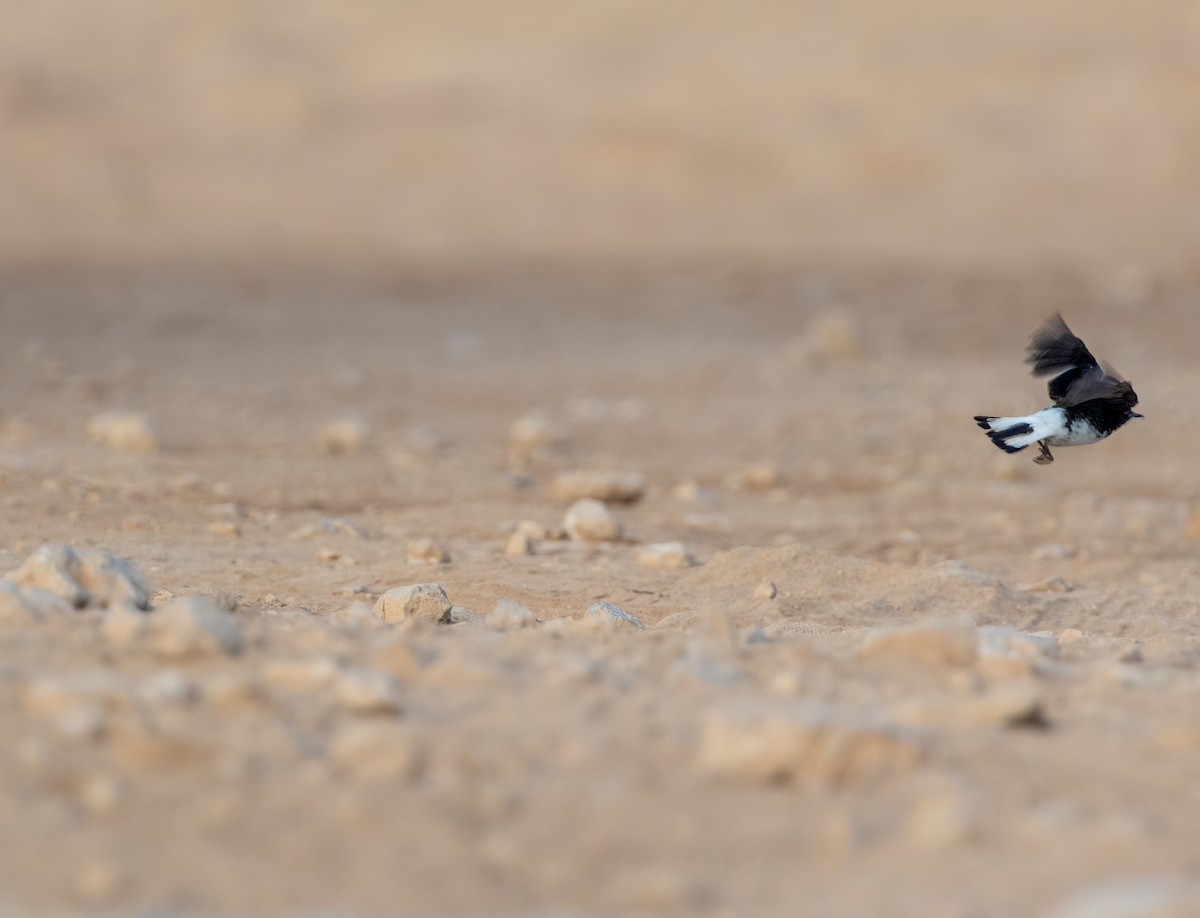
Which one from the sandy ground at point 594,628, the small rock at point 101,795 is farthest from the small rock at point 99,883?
the small rock at point 101,795

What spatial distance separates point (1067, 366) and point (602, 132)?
451 inches

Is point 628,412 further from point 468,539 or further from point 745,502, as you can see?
point 468,539

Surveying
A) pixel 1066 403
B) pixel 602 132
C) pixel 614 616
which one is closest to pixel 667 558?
pixel 614 616

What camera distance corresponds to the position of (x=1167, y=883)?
2.55 m

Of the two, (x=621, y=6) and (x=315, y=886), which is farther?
(x=621, y=6)

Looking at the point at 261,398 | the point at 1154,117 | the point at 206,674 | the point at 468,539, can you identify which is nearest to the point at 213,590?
the point at 206,674

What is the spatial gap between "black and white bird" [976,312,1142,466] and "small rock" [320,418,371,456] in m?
3.31

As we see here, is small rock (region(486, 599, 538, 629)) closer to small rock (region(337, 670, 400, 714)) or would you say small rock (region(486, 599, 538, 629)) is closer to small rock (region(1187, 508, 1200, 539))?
small rock (region(337, 670, 400, 714))

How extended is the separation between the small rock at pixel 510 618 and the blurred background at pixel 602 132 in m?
9.24

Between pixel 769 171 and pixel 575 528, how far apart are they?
33.1ft

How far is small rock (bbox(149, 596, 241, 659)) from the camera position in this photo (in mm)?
3287

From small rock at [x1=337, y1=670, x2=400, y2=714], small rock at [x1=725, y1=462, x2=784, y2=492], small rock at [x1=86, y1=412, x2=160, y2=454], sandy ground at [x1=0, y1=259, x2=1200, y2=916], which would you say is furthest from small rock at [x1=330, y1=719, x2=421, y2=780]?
small rock at [x1=725, y1=462, x2=784, y2=492]

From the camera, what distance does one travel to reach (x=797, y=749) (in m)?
2.88

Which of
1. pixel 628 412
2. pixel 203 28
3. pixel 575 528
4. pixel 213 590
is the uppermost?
pixel 203 28
